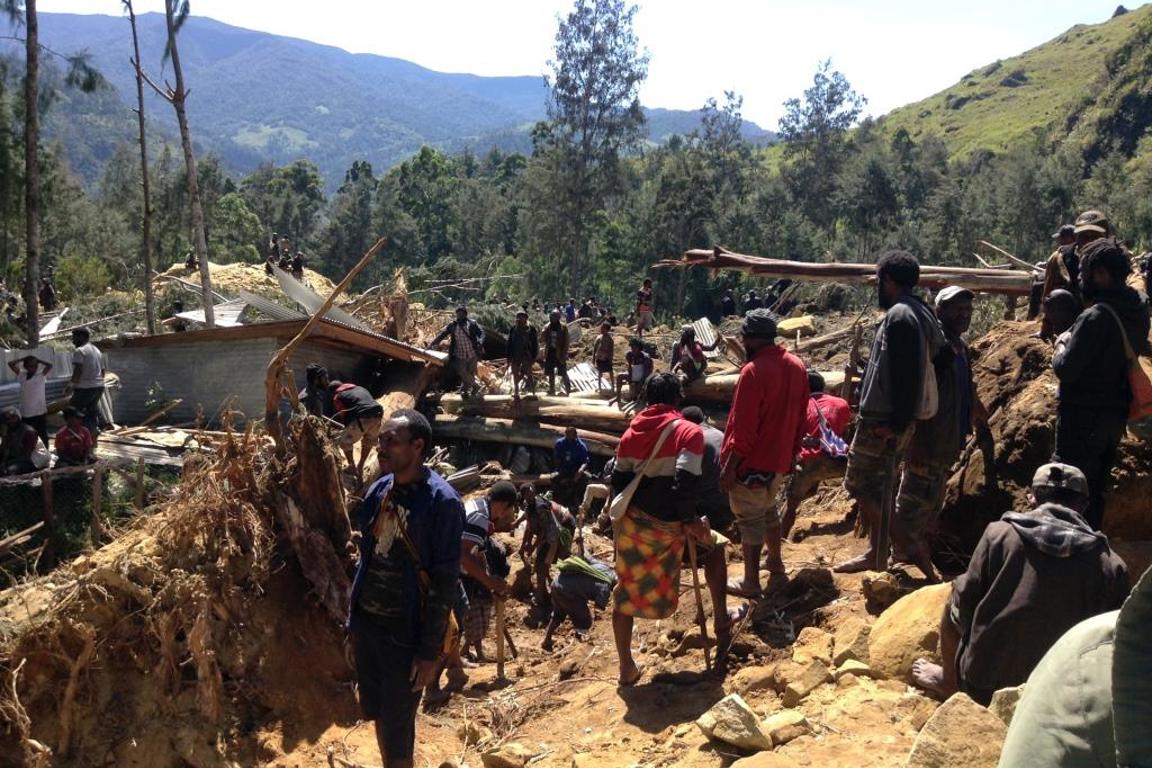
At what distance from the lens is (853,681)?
4.06 meters

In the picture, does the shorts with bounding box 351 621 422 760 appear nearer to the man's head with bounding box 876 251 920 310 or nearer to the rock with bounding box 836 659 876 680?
the rock with bounding box 836 659 876 680

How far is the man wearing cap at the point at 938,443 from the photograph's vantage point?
479 centimetres

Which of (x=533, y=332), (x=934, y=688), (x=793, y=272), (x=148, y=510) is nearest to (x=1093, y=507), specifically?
(x=934, y=688)

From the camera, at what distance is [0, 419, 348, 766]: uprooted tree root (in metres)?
5.09

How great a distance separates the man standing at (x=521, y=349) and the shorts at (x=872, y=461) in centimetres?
887

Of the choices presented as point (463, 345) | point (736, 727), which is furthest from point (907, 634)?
point (463, 345)

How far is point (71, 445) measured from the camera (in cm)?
957

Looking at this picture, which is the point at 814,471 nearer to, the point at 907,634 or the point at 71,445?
the point at 907,634

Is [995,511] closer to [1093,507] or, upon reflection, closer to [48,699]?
[1093,507]

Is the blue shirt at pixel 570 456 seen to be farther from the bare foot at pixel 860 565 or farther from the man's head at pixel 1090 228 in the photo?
the bare foot at pixel 860 565

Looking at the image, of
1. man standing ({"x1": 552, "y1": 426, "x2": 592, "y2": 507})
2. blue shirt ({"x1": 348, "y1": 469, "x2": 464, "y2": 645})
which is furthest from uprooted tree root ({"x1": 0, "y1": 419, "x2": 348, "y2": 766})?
man standing ({"x1": 552, "y1": 426, "x2": 592, "y2": 507})

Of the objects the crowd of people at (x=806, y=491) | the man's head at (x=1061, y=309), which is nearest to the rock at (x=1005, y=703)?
the crowd of people at (x=806, y=491)

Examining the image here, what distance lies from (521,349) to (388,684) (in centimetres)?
1026

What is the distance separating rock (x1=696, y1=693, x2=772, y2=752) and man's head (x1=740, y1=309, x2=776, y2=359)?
1.79 meters
